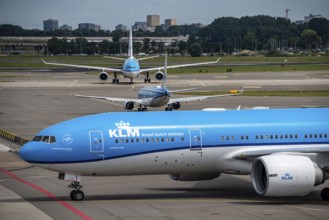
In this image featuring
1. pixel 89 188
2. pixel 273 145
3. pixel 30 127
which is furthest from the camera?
pixel 30 127

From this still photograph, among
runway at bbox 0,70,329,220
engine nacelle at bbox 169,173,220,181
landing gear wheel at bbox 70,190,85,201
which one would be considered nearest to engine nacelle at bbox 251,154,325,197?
runway at bbox 0,70,329,220

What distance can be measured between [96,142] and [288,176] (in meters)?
8.21

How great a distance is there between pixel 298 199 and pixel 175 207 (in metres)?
5.78

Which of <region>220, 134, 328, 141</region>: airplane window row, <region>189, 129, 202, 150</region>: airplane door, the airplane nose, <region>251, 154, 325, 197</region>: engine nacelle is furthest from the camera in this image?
<region>220, 134, 328, 141</region>: airplane window row

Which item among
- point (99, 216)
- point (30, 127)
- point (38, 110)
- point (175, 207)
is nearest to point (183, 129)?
point (175, 207)

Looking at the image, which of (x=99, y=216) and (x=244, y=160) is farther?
(x=244, y=160)

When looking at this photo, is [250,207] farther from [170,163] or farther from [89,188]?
[89,188]

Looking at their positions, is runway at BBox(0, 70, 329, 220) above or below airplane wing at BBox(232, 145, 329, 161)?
below

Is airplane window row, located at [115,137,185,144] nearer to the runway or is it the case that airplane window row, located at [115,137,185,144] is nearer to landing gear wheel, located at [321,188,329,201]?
the runway

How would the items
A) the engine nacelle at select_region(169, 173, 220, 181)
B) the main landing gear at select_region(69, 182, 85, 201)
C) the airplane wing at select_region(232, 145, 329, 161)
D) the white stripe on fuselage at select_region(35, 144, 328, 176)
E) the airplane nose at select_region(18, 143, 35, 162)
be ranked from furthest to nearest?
1. the engine nacelle at select_region(169, 173, 220, 181)
2. the airplane wing at select_region(232, 145, 329, 161)
3. the main landing gear at select_region(69, 182, 85, 201)
4. the white stripe on fuselage at select_region(35, 144, 328, 176)
5. the airplane nose at select_region(18, 143, 35, 162)

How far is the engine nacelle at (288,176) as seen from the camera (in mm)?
30984

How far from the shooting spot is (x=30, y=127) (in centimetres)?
6372

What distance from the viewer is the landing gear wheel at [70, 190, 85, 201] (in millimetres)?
32250

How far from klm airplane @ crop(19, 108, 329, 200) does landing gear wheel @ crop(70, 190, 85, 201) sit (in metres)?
0.04
